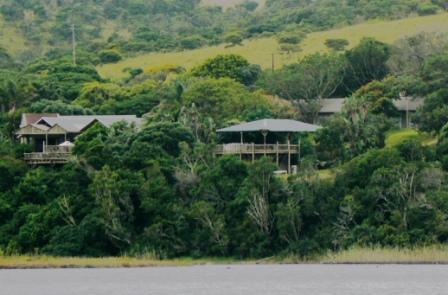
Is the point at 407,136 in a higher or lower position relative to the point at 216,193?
higher

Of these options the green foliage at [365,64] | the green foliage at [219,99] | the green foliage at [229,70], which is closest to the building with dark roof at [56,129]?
the green foliage at [219,99]

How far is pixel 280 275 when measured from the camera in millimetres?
62875

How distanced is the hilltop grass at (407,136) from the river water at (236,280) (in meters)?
21.1

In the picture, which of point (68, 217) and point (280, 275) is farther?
point (68, 217)

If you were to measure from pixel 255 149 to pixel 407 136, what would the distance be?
43.7ft

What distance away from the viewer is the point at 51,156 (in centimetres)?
8038

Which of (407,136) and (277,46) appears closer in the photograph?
(407,136)

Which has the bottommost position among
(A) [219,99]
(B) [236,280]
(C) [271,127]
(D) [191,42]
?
(B) [236,280]

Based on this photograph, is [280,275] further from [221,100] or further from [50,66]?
[50,66]

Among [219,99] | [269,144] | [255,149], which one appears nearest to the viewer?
[255,149]

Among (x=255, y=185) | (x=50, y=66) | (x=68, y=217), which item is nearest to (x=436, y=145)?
(x=255, y=185)

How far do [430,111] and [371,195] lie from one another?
65.7ft

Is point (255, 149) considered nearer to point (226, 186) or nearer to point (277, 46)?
point (226, 186)

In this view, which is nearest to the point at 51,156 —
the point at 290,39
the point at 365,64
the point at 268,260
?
the point at 268,260
